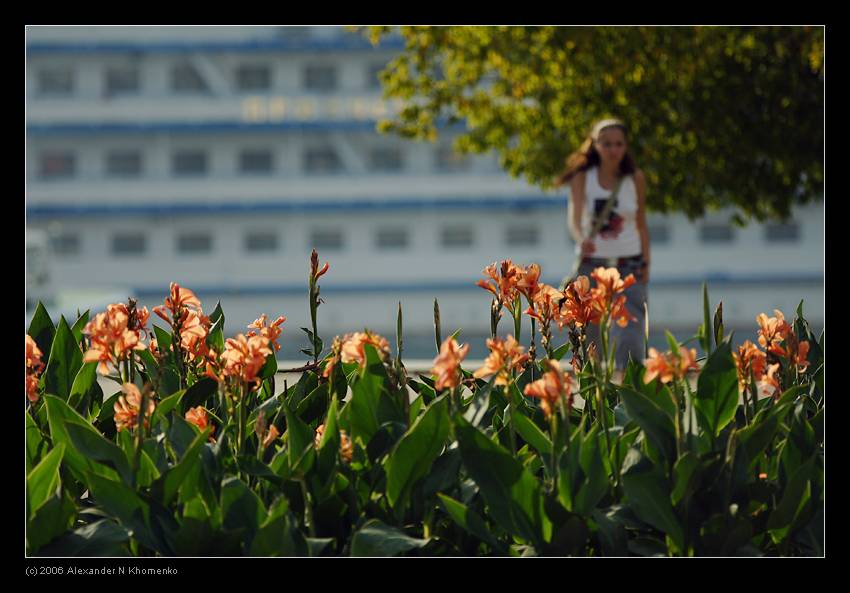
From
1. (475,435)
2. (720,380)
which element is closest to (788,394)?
(720,380)

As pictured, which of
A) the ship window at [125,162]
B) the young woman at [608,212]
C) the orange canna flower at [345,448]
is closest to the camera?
the orange canna flower at [345,448]

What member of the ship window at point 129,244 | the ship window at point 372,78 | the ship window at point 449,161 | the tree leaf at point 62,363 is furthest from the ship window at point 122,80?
the tree leaf at point 62,363

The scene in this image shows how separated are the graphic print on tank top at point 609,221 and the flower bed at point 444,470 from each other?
3.84 m

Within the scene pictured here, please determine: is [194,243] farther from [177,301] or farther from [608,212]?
[177,301]

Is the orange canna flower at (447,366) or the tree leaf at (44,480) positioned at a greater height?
the orange canna flower at (447,366)

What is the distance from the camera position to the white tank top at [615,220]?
691cm

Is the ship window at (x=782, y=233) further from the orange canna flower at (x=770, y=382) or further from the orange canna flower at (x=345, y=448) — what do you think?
the orange canna flower at (x=345, y=448)

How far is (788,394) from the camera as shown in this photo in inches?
112

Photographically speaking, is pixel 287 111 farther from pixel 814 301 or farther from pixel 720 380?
pixel 720 380

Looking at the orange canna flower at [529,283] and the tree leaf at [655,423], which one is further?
the orange canna flower at [529,283]

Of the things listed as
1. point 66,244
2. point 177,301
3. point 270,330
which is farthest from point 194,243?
point 270,330

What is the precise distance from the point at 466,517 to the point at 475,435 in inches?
8.2

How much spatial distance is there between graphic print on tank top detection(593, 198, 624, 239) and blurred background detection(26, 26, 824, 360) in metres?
38.6

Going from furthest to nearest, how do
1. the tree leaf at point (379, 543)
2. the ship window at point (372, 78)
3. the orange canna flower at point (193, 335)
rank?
the ship window at point (372, 78) < the orange canna flower at point (193, 335) < the tree leaf at point (379, 543)
